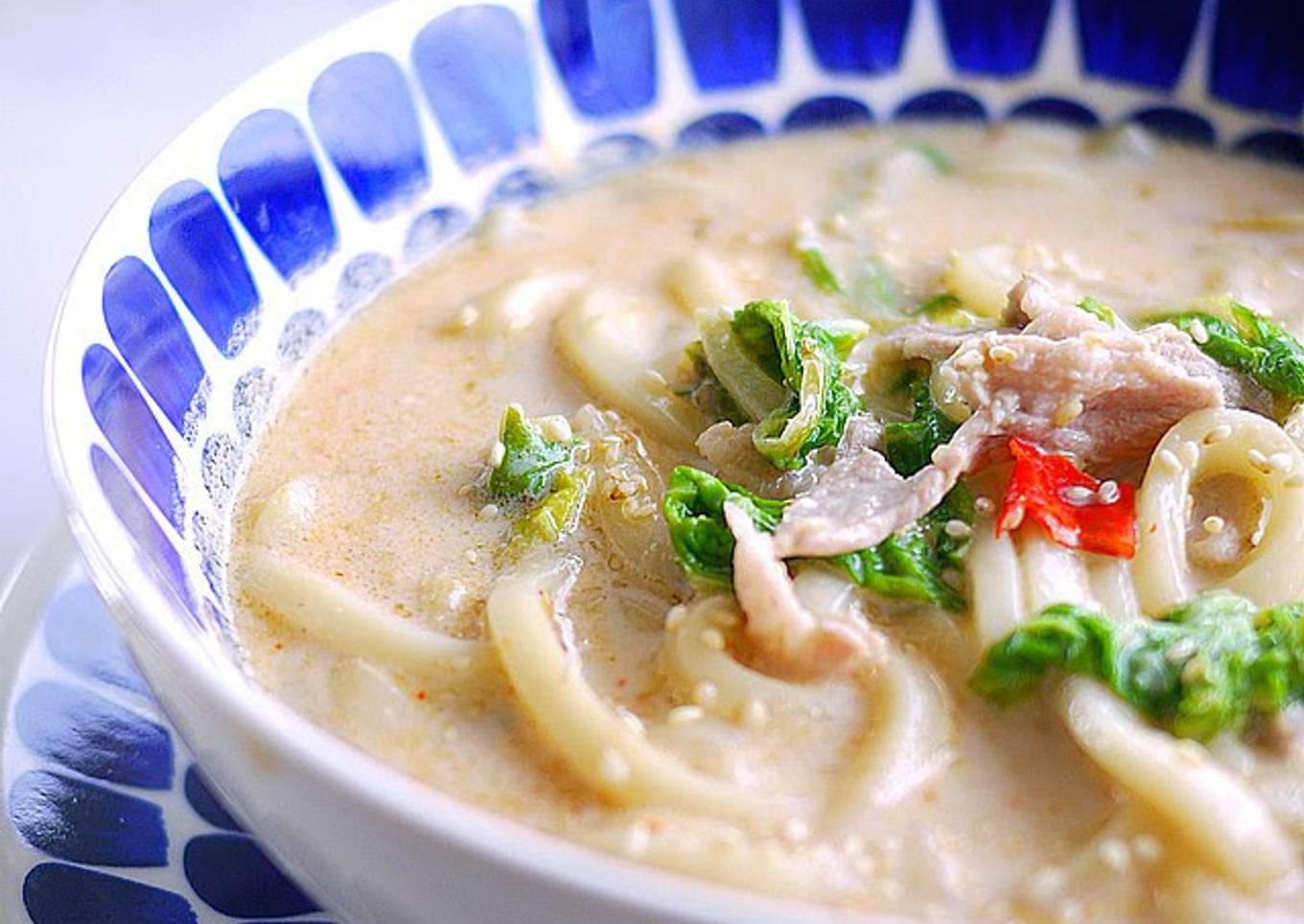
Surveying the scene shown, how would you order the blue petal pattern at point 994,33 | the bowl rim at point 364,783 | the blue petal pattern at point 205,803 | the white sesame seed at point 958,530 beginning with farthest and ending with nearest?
the blue petal pattern at point 994,33 → the blue petal pattern at point 205,803 → the white sesame seed at point 958,530 → the bowl rim at point 364,783

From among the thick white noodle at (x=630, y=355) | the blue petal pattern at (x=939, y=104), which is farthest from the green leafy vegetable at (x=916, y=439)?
the blue petal pattern at (x=939, y=104)

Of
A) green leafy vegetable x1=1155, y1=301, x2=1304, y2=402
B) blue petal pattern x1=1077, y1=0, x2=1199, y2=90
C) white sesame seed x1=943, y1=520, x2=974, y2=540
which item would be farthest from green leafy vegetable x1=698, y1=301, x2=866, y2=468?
blue petal pattern x1=1077, y1=0, x2=1199, y2=90

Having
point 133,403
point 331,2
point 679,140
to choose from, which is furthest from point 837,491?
point 331,2

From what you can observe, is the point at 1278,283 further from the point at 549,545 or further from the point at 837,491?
the point at 549,545

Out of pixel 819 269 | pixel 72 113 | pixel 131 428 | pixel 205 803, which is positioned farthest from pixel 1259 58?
pixel 72 113

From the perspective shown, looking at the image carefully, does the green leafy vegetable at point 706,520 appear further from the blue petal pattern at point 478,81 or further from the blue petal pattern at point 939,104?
the blue petal pattern at point 939,104

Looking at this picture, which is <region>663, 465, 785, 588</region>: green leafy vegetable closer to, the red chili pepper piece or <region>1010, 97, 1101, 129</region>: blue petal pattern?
the red chili pepper piece
